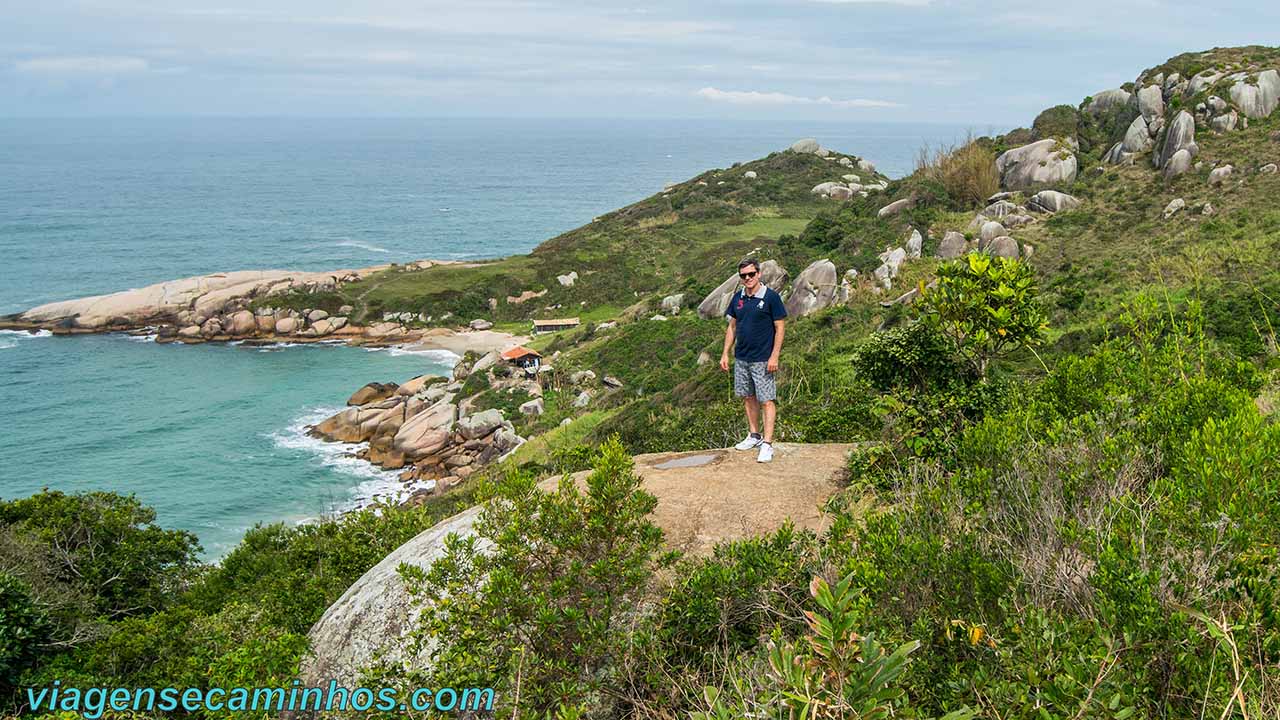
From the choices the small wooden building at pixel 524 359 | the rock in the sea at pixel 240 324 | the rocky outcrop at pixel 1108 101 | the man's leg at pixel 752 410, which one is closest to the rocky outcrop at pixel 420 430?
the small wooden building at pixel 524 359

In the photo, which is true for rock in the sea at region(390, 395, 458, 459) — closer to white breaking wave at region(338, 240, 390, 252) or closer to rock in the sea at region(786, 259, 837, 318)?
rock in the sea at region(786, 259, 837, 318)

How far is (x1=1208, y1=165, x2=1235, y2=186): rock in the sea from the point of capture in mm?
26797

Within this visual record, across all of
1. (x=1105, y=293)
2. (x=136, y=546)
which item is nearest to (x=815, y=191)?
(x=1105, y=293)

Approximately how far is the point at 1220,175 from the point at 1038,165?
685 centimetres

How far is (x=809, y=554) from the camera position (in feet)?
18.2

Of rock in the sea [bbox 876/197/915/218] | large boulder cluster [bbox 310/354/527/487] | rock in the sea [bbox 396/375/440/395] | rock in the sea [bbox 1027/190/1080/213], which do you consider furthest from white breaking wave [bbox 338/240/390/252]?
rock in the sea [bbox 1027/190/1080/213]

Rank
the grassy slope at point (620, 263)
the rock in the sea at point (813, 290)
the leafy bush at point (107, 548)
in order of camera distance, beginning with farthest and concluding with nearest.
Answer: the grassy slope at point (620, 263) < the rock in the sea at point (813, 290) < the leafy bush at point (107, 548)

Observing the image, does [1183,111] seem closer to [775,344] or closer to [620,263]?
[775,344]

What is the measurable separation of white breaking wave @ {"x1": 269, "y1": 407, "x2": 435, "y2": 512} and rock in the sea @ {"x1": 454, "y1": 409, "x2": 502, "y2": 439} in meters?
3.36

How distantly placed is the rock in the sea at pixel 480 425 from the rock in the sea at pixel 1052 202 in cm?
2599

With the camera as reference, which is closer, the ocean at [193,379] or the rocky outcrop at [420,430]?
the ocean at [193,379]

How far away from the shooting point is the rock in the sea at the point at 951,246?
2989 cm

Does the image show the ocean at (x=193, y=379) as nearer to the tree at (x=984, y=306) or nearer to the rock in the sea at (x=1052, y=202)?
the rock in the sea at (x=1052, y=202)

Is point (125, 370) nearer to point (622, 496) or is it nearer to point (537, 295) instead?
point (537, 295)
